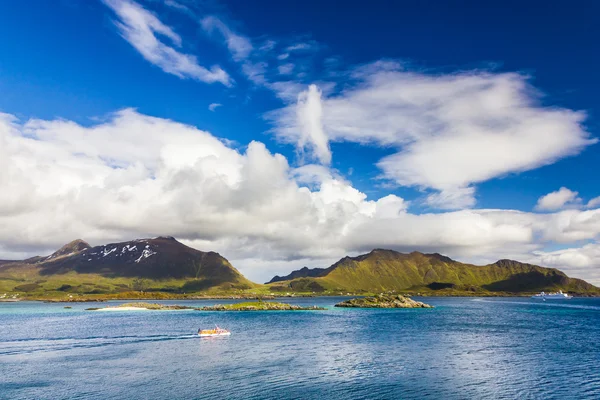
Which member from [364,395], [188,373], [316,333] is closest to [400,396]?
[364,395]

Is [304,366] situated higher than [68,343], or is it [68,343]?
[304,366]

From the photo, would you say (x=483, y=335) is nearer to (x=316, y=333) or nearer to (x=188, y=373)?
(x=316, y=333)

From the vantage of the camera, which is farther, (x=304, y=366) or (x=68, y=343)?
(x=68, y=343)

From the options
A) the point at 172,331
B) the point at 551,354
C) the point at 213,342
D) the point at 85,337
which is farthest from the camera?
the point at 172,331

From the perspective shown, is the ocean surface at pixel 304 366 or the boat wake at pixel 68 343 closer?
the ocean surface at pixel 304 366

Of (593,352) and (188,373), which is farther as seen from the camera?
(593,352)

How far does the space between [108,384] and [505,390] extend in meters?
54.2

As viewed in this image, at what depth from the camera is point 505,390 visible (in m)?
55.6

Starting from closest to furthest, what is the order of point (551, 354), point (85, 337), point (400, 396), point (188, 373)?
point (400, 396) < point (188, 373) < point (551, 354) < point (85, 337)

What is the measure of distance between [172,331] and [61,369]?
63660mm

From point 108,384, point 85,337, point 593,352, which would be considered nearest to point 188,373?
point 108,384

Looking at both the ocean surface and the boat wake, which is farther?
the boat wake

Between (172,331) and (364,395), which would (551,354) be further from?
(172,331)

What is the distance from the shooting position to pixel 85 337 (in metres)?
117
